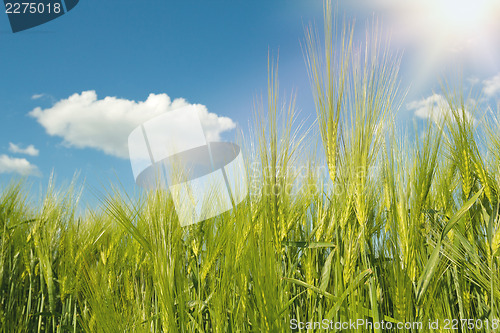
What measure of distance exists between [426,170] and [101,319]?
125 centimetres

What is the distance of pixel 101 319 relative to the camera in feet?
4.56

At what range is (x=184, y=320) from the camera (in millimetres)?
1237

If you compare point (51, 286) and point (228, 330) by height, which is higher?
point (51, 286)

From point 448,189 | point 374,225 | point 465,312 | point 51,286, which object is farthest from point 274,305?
point 51,286

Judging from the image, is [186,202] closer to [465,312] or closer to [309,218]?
[309,218]

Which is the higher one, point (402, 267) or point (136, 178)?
point (136, 178)

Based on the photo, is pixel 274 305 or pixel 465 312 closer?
pixel 274 305

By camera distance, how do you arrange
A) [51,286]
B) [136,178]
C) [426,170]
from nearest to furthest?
[426,170] → [51,286] → [136,178]

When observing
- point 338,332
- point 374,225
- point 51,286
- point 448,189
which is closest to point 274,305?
point 338,332

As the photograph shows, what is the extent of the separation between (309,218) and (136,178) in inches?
59.5

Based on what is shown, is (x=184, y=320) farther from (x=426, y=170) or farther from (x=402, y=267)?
(x=426, y=170)

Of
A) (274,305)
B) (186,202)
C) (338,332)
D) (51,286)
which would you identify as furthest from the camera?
(51,286)

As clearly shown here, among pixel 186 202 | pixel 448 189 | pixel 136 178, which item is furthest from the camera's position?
pixel 136 178

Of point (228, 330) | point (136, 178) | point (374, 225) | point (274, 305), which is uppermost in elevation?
point (136, 178)
